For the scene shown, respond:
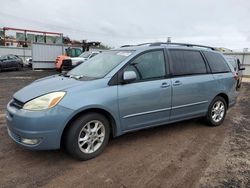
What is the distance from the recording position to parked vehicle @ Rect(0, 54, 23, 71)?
68.3 feet

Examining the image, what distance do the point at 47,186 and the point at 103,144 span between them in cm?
110

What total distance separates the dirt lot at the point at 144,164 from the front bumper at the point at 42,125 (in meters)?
0.38

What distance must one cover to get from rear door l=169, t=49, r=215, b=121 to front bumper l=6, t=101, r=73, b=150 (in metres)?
2.15

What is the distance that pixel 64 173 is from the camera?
10.9 feet

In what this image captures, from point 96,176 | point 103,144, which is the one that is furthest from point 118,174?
point 103,144

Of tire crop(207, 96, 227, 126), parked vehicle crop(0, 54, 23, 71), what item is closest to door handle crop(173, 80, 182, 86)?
tire crop(207, 96, 227, 126)

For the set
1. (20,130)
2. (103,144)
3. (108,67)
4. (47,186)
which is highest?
(108,67)

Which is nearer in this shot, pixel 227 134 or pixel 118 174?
pixel 118 174

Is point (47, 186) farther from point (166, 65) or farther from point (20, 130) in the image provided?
point (166, 65)

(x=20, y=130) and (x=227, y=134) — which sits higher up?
(x=20, y=130)

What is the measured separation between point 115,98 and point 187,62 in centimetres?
196

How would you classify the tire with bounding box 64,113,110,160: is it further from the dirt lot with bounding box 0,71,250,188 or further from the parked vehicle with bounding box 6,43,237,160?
the dirt lot with bounding box 0,71,250,188

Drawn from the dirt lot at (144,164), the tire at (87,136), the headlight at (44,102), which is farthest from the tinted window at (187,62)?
the headlight at (44,102)

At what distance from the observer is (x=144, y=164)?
3.64 meters
